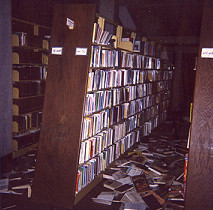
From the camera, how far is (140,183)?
12.3 feet

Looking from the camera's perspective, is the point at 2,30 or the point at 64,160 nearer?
the point at 64,160

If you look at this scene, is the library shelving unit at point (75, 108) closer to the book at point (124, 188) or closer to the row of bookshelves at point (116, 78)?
the row of bookshelves at point (116, 78)

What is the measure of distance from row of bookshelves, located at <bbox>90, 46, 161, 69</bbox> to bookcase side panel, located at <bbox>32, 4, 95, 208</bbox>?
33 centimetres

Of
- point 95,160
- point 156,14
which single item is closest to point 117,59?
point 95,160

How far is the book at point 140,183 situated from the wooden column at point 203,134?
1.05 metres

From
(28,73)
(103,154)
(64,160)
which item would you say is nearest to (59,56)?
(64,160)

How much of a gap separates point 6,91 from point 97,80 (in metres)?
1.99

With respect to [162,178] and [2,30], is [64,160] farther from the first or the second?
[2,30]

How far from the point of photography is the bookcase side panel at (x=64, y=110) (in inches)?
121

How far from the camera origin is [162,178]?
4.05 metres

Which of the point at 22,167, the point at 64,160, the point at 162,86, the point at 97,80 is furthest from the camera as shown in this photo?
the point at 162,86

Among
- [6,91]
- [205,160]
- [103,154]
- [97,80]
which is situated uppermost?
[97,80]

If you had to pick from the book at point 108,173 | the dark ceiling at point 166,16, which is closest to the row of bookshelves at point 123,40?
the dark ceiling at point 166,16

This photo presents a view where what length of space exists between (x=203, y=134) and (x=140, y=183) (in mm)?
1518
